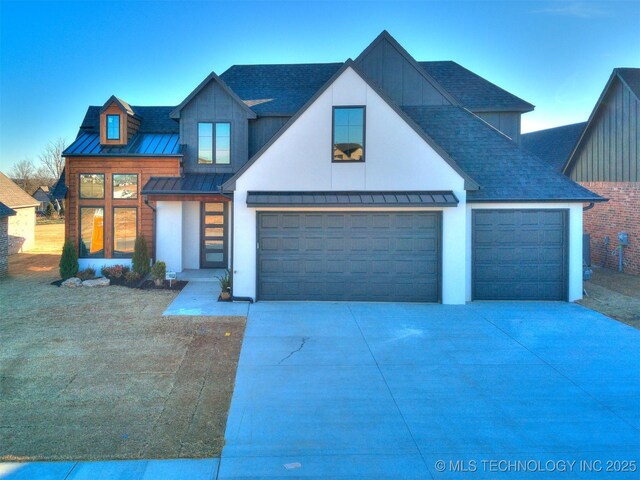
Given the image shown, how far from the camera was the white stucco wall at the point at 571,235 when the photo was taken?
37.1 feet

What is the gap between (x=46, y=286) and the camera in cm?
1330

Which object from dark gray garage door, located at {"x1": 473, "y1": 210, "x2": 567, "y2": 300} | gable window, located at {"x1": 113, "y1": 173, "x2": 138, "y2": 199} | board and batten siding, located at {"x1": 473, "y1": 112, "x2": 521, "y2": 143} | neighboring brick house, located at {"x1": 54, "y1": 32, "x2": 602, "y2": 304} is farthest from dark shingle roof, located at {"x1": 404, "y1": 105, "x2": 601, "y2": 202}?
gable window, located at {"x1": 113, "y1": 173, "x2": 138, "y2": 199}

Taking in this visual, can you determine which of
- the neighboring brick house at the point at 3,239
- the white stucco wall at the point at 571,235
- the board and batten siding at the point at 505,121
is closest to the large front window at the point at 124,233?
the neighboring brick house at the point at 3,239

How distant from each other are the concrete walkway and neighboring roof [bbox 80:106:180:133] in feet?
18.4

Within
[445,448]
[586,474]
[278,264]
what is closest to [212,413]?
[445,448]

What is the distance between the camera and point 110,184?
47.8ft

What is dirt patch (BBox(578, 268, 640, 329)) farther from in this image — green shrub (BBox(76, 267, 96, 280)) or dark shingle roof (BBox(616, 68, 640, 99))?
green shrub (BBox(76, 267, 96, 280))

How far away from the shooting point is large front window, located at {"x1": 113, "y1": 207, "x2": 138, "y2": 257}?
1462 cm

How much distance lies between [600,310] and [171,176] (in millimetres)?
12562

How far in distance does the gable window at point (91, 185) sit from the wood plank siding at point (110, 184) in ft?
0.40

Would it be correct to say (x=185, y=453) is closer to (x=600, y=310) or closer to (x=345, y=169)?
(x=345, y=169)

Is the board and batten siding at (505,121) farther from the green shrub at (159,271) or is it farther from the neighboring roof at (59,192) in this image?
the neighboring roof at (59,192)

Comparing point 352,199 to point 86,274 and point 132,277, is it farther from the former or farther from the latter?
point 86,274

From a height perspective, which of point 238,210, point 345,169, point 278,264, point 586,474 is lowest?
point 586,474
